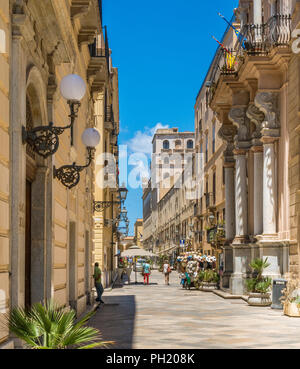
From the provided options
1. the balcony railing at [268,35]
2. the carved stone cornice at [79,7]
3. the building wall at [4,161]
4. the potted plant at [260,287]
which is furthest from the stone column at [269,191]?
the building wall at [4,161]

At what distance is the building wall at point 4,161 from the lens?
6.61 meters

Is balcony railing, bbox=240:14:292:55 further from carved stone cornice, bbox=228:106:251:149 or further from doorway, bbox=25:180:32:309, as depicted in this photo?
doorway, bbox=25:180:32:309

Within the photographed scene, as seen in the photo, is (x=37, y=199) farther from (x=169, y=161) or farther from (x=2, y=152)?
(x=169, y=161)

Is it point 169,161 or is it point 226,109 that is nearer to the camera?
point 226,109

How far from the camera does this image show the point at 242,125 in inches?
1008

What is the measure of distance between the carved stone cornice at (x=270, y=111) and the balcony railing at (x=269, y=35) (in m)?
1.44

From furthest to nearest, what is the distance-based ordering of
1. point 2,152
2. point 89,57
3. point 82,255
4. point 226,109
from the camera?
1. point 226,109
2. point 89,57
3. point 82,255
4. point 2,152

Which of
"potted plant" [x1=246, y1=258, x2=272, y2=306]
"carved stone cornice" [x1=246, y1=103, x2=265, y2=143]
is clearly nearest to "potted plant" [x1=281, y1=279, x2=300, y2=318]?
"potted plant" [x1=246, y1=258, x2=272, y2=306]

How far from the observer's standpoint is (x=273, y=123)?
21.5 metres

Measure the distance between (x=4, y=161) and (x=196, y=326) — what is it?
851 cm

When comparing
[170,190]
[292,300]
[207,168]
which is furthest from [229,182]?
[170,190]
